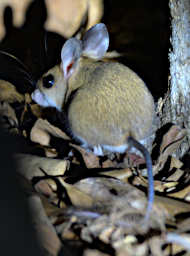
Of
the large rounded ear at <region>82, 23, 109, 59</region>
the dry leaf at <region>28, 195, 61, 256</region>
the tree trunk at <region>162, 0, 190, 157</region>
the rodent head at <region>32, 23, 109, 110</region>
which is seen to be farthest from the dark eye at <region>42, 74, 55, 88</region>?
the dry leaf at <region>28, 195, 61, 256</region>

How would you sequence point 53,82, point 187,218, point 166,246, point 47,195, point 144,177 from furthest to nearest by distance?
point 53,82 < point 144,177 < point 47,195 < point 187,218 < point 166,246

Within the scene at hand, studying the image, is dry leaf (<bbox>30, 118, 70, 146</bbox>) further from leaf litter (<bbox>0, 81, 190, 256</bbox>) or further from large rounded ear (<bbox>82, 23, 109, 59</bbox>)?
large rounded ear (<bbox>82, 23, 109, 59</bbox>)

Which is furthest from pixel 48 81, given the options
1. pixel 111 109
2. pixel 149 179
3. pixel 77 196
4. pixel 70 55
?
pixel 149 179

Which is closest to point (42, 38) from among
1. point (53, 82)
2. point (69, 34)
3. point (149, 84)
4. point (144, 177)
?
point (69, 34)

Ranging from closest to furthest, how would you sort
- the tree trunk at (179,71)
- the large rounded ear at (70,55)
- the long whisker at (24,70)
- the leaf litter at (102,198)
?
1. the leaf litter at (102,198)
2. the tree trunk at (179,71)
3. the large rounded ear at (70,55)
4. the long whisker at (24,70)

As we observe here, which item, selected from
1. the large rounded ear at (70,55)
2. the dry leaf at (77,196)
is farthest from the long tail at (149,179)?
the large rounded ear at (70,55)

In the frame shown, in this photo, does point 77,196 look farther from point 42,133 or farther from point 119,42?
point 119,42

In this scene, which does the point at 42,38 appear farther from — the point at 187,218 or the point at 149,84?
the point at 187,218

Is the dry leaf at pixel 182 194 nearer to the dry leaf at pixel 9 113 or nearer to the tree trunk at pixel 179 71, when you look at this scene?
the tree trunk at pixel 179 71
